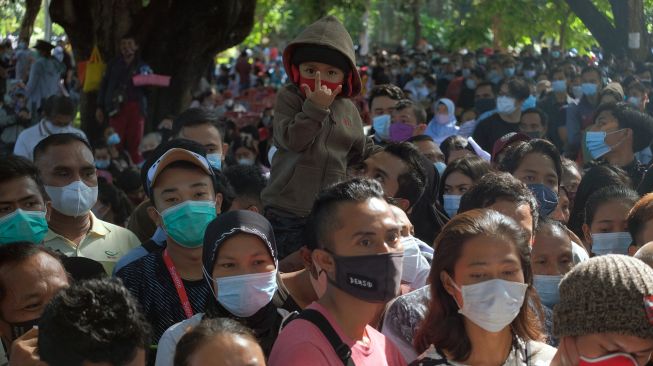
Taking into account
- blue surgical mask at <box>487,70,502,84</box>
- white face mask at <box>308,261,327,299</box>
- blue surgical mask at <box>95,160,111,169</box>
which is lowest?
blue surgical mask at <box>487,70,502,84</box>

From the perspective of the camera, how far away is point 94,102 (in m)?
17.2

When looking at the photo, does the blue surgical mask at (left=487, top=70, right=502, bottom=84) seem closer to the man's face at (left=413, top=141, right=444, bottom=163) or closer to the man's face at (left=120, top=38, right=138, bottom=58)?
the man's face at (left=120, top=38, right=138, bottom=58)

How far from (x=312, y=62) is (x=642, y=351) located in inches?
115

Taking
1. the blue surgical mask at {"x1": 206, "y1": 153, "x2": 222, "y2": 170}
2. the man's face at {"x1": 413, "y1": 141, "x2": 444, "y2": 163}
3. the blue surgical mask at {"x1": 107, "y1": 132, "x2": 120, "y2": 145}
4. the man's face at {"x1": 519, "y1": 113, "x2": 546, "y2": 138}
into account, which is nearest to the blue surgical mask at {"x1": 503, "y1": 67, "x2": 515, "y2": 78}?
the blue surgical mask at {"x1": 107, "y1": 132, "x2": 120, "y2": 145}

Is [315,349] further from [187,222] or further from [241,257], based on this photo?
[187,222]

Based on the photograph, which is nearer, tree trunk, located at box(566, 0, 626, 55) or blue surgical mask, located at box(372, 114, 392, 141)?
blue surgical mask, located at box(372, 114, 392, 141)

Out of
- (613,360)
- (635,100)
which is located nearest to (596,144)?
(635,100)

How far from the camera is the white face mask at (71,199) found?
630 centimetres

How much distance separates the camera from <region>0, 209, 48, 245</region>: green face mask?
5.57 meters

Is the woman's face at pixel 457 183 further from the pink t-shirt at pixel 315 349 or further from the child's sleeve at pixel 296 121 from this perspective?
the pink t-shirt at pixel 315 349

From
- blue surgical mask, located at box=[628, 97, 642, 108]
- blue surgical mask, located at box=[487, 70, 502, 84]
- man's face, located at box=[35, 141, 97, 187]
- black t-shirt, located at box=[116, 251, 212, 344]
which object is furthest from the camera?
blue surgical mask, located at box=[487, 70, 502, 84]

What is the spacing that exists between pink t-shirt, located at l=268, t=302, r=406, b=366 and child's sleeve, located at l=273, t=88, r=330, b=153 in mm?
1846

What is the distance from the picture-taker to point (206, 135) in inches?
314

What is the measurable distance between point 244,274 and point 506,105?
7684 mm
